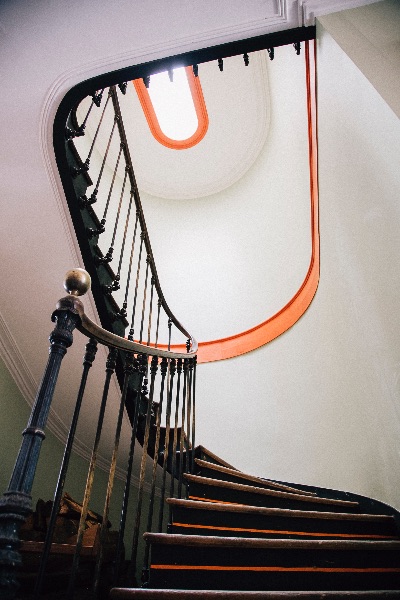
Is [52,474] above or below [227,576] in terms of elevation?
above

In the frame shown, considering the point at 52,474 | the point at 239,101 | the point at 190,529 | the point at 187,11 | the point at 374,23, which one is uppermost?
the point at 239,101

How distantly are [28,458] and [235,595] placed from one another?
92 cm

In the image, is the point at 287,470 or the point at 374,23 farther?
the point at 287,470

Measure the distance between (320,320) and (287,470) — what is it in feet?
4.69

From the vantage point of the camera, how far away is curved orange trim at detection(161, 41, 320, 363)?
11.9 ft

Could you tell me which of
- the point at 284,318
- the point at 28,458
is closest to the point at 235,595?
the point at 28,458

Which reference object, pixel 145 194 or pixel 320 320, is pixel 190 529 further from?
pixel 145 194

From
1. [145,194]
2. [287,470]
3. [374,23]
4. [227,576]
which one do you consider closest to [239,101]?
[145,194]

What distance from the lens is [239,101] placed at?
5742 millimetres

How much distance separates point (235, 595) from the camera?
143 cm

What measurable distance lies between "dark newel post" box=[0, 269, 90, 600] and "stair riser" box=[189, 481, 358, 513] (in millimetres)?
1503

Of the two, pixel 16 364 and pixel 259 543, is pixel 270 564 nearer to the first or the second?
pixel 259 543

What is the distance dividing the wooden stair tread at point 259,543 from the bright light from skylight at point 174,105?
5.44 meters

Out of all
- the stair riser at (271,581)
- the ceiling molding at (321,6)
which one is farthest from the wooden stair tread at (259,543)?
the ceiling molding at (321,6)
